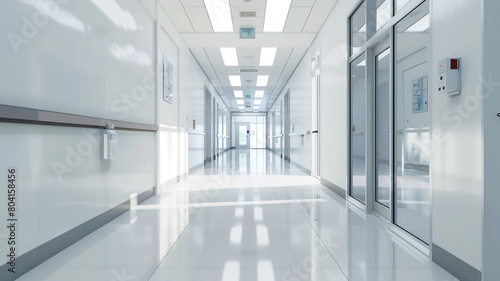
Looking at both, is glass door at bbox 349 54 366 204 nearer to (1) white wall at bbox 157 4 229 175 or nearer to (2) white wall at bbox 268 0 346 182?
(2) white wall at bbox 268 0 346 182

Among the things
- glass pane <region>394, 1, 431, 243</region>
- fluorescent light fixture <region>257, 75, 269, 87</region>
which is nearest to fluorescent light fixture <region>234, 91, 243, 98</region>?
fluorescent light fixture <region>257, 75, 269, 87</region>

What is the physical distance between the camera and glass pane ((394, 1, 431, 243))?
5.45 meters

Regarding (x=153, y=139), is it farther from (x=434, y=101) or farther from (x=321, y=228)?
(x=434, y=101)

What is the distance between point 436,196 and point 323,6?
15.1 feet

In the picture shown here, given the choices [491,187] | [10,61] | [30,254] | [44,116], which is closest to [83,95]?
[44,116]

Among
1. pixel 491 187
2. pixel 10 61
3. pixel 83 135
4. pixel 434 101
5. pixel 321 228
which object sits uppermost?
pixel 10 61

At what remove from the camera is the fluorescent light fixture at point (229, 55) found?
29.8ft

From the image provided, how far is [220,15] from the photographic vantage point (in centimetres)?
656

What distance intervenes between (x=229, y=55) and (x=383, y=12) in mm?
6050

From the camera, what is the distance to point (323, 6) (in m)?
6.14

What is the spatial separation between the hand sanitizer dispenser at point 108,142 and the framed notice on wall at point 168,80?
8.58ft

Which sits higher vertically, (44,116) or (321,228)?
(44,116)

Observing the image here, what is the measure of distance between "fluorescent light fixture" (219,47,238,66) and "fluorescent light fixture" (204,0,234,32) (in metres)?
1.64

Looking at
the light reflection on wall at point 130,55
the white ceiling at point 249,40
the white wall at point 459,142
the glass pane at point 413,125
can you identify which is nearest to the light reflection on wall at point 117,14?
the light reflection on wall at point 130,55
